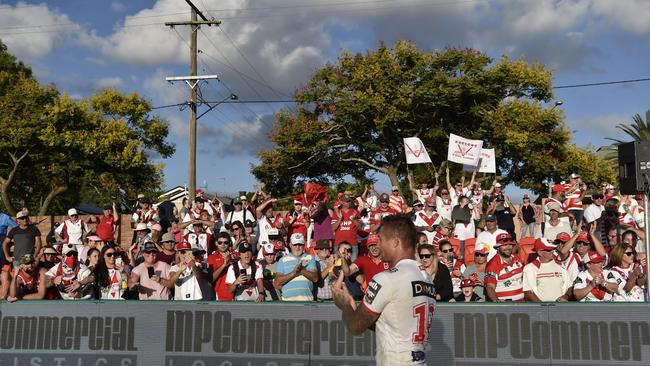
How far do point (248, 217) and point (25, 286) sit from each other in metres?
6.02

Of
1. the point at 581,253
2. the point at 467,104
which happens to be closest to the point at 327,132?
the point at 467,104

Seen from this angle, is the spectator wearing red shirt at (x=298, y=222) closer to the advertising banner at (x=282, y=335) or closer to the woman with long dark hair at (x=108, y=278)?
the woman with long dark hair at (x=108, y=278)

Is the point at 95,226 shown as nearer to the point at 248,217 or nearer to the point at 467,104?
the point at 248,217

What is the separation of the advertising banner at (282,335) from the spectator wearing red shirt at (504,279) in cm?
146

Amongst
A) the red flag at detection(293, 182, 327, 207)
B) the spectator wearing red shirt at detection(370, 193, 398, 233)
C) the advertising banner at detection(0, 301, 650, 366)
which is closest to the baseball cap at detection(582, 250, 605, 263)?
the advertising banner at detection(0, 301, 650, 366)

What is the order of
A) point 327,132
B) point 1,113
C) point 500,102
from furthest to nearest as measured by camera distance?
point 1,113 < point 327,132 < point 500,102

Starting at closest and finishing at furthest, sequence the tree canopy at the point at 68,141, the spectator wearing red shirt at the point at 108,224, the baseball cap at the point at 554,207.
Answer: the baseball cap at the point at 554,207, the spectator wearing red shirt at the point at 108,224, the tree canopy at the point at 68,141

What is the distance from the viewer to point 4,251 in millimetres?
12141

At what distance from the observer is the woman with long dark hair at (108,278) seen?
984 cm

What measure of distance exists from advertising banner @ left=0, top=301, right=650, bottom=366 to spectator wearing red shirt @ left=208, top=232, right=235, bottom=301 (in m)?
1.28

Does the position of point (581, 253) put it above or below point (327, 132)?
below

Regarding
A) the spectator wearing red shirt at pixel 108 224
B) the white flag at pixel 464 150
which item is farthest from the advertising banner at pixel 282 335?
the white flag at pixel 464 150

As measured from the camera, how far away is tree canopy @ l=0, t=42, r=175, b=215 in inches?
1289

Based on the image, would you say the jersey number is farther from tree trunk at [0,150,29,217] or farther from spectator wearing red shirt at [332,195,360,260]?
tree trunk at [0,150,29,217]
